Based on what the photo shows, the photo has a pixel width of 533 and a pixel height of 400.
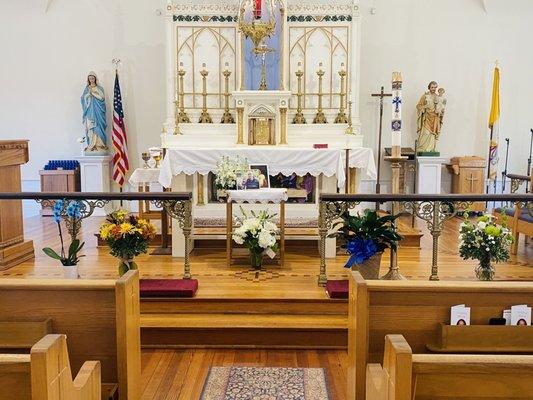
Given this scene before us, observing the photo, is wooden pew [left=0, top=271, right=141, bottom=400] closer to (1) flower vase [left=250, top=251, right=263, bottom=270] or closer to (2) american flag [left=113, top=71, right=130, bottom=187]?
(1) flower vase [left=250, top=251, right=263, bottom=270]

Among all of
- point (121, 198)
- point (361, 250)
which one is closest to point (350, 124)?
point (361, 250)

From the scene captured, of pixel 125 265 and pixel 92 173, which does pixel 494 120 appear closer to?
pixel 92 173

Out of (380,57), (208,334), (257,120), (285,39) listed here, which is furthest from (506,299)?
(380,57)

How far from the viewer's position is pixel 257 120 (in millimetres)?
7344

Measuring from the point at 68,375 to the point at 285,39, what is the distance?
23.3 feet

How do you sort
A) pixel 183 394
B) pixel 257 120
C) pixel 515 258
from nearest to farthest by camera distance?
pixel 183 394, pixel 515 258, pixel 257 120

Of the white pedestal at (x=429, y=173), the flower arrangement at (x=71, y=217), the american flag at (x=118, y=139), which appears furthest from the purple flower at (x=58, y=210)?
the white pedestal at (x=429, y=173)

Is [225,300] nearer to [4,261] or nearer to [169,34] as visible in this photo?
[4,261]

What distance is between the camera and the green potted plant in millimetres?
4113

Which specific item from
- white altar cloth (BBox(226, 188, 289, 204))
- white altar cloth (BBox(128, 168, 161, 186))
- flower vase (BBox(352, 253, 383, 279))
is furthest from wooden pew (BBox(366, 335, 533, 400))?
white altar cloth (BBox(128, 168, 161, 186))

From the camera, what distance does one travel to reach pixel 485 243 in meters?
4.43

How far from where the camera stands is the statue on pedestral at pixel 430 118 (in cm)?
911

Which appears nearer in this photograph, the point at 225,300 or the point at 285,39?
A: the point at 225,300

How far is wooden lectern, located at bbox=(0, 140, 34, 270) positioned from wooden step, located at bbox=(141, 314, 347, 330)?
7.03 feet
